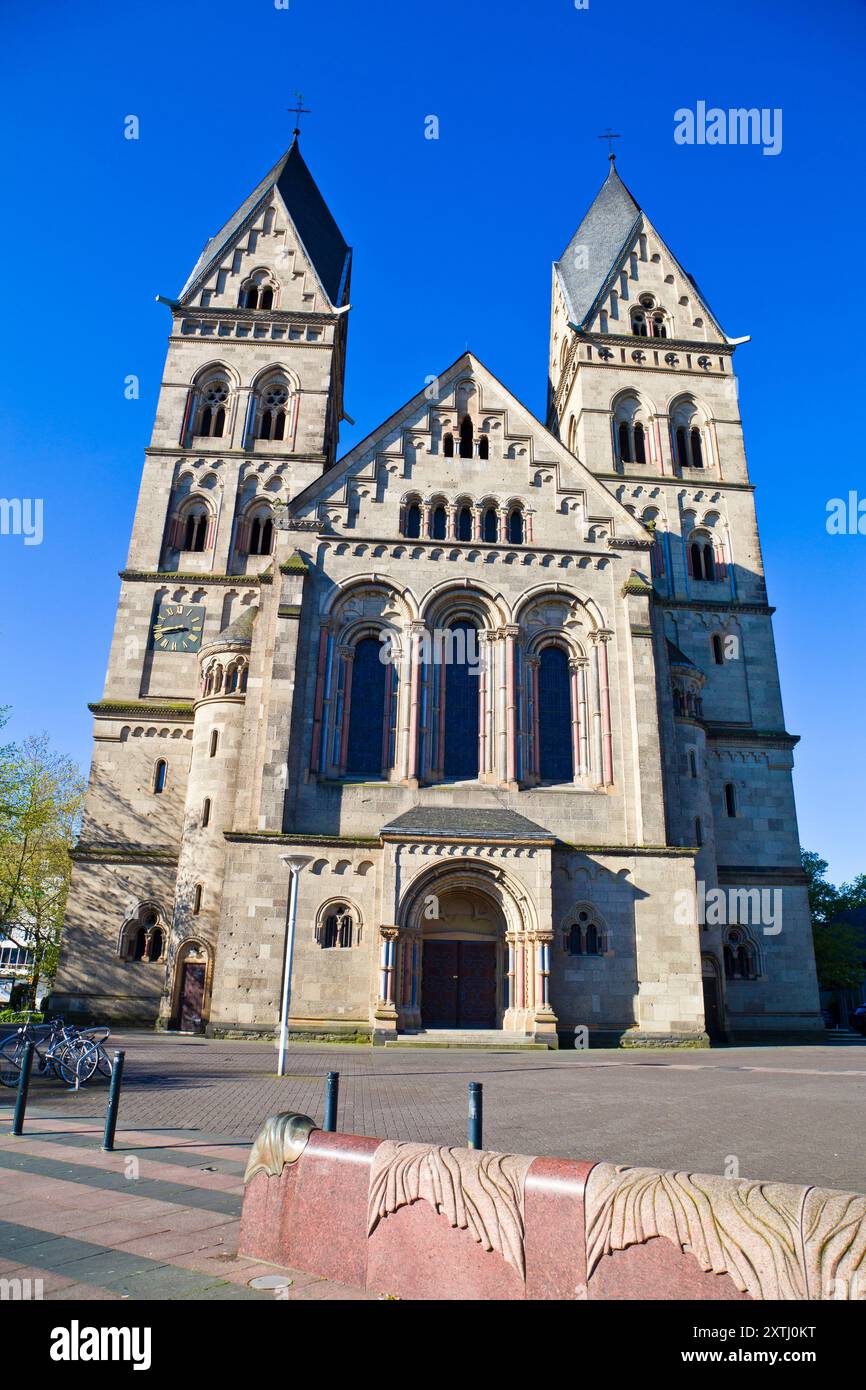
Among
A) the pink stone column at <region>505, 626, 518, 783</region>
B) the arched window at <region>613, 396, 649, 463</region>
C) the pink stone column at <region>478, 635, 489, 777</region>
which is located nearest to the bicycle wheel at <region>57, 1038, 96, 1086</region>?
the pink stone column at <region>478, 635, 489, 777</region>

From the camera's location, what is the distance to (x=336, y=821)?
25359mm

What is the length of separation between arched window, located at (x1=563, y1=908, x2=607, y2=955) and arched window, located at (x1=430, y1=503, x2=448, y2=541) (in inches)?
520

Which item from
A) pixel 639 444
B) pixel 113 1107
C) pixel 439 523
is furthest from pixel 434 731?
pixel 639 444

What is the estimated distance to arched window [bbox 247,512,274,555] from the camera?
3419 centimetres

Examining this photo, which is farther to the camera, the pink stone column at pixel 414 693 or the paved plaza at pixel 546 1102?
the pink stone column at pixel 414 693

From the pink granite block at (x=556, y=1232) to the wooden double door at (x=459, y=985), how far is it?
21.2 metres

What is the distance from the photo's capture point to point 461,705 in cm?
2772

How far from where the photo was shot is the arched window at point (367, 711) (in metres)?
26.7

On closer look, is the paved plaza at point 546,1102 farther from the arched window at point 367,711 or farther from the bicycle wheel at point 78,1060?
the arched window at point 367,711

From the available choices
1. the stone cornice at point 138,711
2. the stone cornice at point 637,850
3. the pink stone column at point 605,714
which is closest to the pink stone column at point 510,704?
the pink stone column at point 605,714

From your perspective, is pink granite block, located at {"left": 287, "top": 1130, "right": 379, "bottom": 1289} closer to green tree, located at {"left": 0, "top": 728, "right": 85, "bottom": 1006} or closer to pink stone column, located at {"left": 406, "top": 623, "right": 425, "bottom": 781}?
pink stone column, located at {"left": 406, "top": 623, "right": 425, "bottom": 781}
